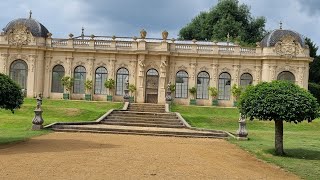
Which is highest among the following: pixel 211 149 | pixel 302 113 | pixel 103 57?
pixel 103 57

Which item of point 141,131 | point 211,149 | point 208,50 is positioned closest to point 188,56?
point 208,50

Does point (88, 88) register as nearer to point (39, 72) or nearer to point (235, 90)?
point (39, 72)

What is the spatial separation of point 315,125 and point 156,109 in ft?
39.7

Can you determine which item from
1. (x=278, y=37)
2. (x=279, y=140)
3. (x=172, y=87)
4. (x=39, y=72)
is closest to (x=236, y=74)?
(x=278, y=37)

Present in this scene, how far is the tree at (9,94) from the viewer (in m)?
16.4

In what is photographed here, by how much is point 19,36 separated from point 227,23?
31.0 metres

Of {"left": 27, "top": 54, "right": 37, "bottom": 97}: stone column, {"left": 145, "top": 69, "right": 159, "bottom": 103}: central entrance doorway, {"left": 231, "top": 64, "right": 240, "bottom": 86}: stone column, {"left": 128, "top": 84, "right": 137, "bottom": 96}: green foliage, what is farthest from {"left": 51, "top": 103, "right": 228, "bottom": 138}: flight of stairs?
{"left": 27, "top": 54, "right": 37, "bottom": 97}: stone column

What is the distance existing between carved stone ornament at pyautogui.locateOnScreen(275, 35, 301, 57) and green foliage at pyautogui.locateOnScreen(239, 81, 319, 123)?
25606mm

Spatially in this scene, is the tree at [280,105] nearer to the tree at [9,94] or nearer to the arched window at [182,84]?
the tree at [9,94]

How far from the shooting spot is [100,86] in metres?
43.5

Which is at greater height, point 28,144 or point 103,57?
point 103,57

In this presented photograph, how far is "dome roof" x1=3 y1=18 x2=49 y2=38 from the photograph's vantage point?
4253 centimetres

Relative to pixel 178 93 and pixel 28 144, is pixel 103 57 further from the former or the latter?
pixel 28 144

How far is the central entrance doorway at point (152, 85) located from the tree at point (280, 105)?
26192 mm
